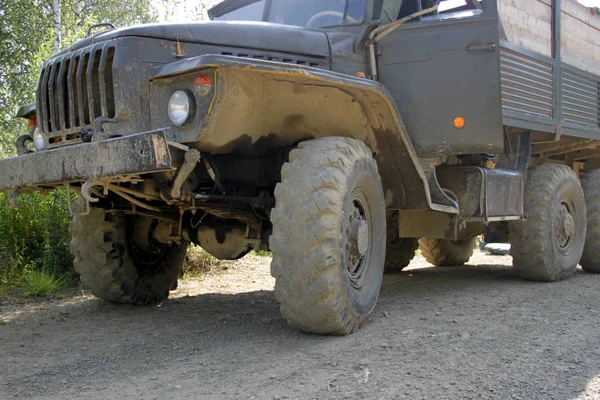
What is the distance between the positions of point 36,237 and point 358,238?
3981 mm

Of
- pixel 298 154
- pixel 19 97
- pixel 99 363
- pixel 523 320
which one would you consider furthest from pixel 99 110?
pixel 19 97

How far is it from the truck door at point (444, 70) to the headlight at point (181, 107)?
5.90 ft

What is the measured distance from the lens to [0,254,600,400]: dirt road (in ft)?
9.25

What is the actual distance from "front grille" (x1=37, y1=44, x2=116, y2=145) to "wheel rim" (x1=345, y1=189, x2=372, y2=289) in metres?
1.65

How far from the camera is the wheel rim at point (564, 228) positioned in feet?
20.4

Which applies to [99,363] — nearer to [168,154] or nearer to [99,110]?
[168,154]

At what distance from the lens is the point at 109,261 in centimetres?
488

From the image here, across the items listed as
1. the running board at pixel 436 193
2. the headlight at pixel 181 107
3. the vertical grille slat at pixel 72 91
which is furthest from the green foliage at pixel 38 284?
the running board at pixel 436 193

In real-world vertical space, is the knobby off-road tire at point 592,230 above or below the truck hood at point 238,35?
below

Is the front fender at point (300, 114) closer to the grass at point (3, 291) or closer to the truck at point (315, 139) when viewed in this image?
the truck at point (315, 139)

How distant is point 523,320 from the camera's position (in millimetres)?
4203

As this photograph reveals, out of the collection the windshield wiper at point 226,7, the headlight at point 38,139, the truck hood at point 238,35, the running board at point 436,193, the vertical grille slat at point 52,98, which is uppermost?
the windshield wiper at point 226,7

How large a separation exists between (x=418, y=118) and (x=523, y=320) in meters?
1.70

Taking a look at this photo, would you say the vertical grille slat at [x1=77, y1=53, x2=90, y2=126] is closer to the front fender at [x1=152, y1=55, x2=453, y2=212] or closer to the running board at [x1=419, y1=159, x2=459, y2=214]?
the front fender at [x1=152, y1=55, x2=453, y2=212]
